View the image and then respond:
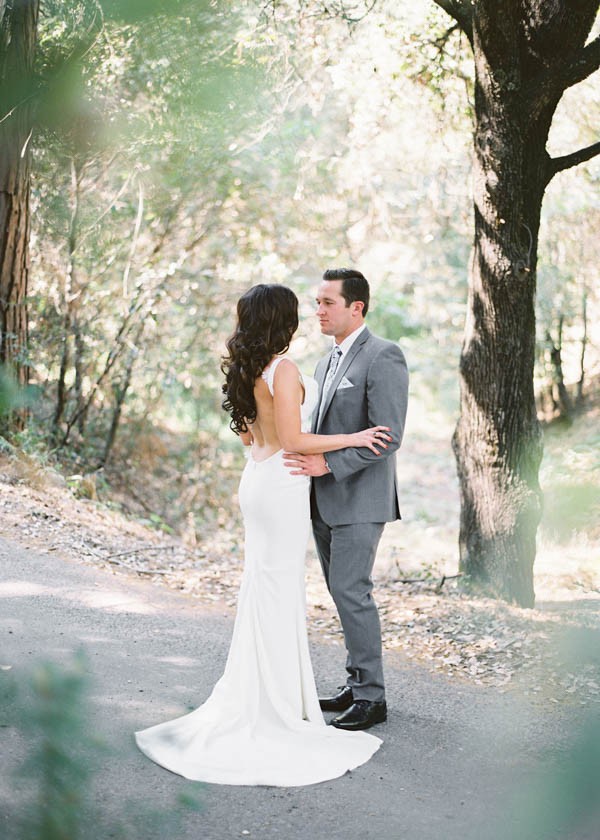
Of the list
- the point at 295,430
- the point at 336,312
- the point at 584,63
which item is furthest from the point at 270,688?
the point at 584,63

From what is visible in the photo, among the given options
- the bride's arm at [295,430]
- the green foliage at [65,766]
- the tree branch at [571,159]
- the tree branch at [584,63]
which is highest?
the tree branch at [584,63]

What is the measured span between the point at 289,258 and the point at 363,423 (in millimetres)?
8796

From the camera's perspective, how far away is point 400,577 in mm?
8344

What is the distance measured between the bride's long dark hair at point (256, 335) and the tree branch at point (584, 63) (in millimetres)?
3194

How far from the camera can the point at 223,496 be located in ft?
42.1

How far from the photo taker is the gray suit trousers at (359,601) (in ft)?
14.4

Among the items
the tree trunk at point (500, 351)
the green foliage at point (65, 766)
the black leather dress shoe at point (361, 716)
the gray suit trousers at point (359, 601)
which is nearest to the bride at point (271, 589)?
the black leather dress shoe at point (361, 716)

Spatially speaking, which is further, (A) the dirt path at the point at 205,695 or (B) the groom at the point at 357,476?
(B) the groom at the point at 357,476

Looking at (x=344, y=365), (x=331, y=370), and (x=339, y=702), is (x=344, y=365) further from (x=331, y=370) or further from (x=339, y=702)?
(x=339, y=702)

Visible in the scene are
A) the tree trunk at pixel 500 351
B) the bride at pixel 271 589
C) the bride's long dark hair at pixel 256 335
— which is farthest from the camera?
the tree trunk at pixel 500 351

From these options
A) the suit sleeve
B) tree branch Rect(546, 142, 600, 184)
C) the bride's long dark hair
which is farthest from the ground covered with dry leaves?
tree branch Rect(546, 142, 600, 184)

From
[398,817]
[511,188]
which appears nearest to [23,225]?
[511,188]

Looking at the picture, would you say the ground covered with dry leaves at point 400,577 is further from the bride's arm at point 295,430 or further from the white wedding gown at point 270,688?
the white wedding gown at point 270,688

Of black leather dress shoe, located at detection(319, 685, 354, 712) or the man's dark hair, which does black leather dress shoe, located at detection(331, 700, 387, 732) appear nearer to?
black leather dress shoe, located at detection(319, 685, 354, 712)
